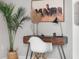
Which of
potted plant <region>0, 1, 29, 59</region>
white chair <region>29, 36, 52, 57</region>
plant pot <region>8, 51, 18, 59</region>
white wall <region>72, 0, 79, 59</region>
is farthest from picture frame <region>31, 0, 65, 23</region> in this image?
white wall <region>72, 0, 79, 59</region>

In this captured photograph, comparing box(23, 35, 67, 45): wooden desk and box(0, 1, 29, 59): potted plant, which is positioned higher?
box(0, 1, 29, 59): potted plant

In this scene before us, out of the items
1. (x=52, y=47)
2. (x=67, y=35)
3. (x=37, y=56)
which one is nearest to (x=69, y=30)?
(x=67, y=35)

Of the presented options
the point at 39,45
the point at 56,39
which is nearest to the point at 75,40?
the point at 56,39

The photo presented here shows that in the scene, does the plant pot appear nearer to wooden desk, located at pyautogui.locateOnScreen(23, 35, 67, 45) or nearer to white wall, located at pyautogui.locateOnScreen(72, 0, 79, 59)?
wooden desk, located at pyautogui.locateOnScreen(23, 35, 67, 45)

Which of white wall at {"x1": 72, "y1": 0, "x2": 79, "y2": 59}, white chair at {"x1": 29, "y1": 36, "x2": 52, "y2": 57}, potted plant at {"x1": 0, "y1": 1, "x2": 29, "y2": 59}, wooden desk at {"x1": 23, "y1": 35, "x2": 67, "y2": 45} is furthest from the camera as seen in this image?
potted plant at {"x1": 0, "y1": 1, "x2": 29, "y2": 59}

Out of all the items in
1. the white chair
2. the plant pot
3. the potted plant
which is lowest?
the plant pot

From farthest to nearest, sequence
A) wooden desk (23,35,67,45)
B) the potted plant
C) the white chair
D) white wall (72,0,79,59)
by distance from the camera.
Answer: the potted plant → wooden desk (23,35,67,45) → the white chair → white wall (72,0,79,59)

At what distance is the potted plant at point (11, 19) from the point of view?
628 centimetres

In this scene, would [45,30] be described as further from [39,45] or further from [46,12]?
[39,45]

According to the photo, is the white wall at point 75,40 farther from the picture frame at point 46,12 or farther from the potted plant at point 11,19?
the potted plant at point 11,19

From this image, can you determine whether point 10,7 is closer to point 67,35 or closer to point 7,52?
point 7,52

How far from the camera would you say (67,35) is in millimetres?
6359

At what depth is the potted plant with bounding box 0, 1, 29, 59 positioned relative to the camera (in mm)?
6277

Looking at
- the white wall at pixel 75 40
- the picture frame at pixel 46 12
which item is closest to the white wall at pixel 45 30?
the picture frame at pixel 46 12
